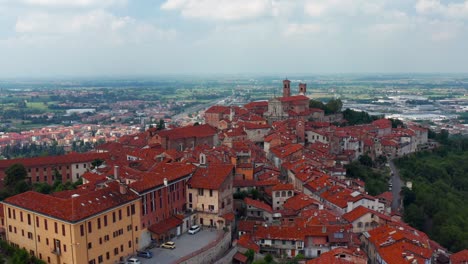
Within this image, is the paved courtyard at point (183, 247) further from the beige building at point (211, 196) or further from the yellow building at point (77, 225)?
the yellow building at point (77, 225)

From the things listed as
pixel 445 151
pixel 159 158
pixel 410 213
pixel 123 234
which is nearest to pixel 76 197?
pixel 123 234

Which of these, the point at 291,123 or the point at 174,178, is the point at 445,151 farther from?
the point at 174,178

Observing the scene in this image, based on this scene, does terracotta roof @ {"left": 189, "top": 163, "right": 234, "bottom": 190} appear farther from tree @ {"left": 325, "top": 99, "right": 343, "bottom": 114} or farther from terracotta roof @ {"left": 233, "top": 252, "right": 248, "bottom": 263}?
tree @ {"left": 325, "top": 99, "right": 343, "bottom": 114}

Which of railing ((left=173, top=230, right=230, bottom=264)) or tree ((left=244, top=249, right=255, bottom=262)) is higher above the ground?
railing ((left=173, top=230, right=230, bottom=264))

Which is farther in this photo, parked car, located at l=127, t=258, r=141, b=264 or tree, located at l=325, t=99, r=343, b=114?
tree, located at l=325, t=99, r=343, b=114

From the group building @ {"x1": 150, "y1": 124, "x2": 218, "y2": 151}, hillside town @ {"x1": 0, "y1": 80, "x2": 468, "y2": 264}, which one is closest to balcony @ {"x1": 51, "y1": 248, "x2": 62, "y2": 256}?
hillside town @ {"x1": 0, "y1": 80, "x2": 468, "y2": 264}

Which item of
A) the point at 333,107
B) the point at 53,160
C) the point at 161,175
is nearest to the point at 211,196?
the point at 161,175

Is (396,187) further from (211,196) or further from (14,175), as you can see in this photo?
(14,175)

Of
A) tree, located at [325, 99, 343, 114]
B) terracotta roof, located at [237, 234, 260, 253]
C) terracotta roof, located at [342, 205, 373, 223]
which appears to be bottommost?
terracotta roof, located at [237, 234, 260, 253]
